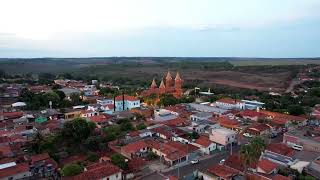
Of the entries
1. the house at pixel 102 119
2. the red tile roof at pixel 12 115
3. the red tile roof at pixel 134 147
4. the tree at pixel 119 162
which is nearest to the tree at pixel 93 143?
the red tile roof at pixel 134 147

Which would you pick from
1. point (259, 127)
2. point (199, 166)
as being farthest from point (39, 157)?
point (259, 127)

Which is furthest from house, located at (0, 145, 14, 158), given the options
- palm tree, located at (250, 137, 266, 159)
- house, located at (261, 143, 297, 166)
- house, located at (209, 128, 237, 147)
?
house, located at (261, 143, 297, 166)

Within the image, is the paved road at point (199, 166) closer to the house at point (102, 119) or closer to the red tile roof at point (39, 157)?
the red tile roof at point (39, 157)

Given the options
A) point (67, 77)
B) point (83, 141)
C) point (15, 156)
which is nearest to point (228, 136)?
point (83, 141)

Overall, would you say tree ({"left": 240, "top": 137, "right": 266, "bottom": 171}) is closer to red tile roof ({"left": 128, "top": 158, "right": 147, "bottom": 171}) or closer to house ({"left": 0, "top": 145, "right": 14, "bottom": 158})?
red tile roof ({"left": 128, "top": 158, "right": 147, "bottom": 171})

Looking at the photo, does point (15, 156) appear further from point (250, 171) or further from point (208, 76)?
point (208, 76)
